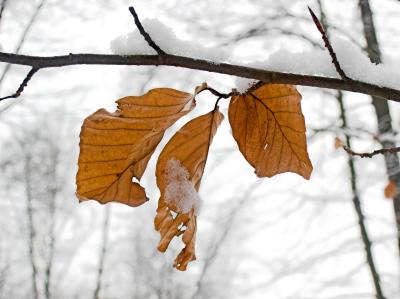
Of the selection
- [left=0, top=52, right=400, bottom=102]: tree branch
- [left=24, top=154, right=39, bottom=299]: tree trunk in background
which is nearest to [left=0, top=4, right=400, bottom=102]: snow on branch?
[left=0, top=52, right=400, bottom=102]: tree branch

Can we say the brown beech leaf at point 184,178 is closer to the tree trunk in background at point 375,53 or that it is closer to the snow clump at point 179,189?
the snow clump at point 179,189

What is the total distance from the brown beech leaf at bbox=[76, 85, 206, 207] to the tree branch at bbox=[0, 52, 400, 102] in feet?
0.26

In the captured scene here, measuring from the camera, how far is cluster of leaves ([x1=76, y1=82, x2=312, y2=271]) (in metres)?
0.40

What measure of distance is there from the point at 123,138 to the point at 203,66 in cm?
12

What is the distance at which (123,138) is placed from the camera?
0.41 meters

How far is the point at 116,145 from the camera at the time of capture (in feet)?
1.33

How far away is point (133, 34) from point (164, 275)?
5400mm

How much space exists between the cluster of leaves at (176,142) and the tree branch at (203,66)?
6 centimetres

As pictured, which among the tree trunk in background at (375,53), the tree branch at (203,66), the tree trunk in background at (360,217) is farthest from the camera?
the tree trunk in background at (360,217)

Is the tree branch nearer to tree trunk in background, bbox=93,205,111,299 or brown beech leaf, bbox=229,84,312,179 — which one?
brown beech leaf, bbox=229,84,312,179

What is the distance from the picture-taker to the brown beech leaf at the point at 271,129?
0.43 metres

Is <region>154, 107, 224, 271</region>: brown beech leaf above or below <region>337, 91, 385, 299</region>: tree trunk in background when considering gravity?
below

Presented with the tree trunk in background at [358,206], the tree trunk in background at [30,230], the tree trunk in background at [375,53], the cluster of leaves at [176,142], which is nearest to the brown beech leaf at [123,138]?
the cluster of leaves at [176,142]

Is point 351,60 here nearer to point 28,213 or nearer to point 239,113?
point 239,113
